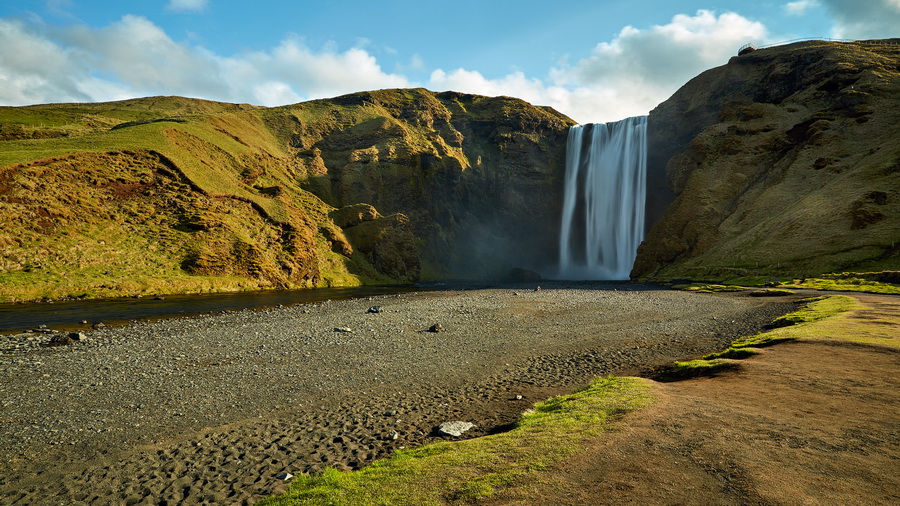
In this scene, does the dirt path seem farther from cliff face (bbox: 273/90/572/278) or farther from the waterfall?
the waterfall

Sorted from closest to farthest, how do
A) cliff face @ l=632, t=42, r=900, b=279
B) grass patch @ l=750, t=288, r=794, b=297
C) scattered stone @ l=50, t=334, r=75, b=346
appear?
scattered stone @ l=50, t=334, r=75, b=346
grass patch @ l=750, t=288, r=794, b=297
cliff face @ l=632, t=42, r=900, b=279

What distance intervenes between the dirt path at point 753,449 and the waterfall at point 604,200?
298ft

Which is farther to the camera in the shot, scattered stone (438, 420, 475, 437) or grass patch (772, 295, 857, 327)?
grass patch (772, 295, 857, 327)

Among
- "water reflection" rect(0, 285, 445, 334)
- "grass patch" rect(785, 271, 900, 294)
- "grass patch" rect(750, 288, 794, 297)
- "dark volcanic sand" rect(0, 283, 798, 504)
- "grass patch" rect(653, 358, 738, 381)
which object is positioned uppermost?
"grass patch" rect(785, 271, 900, 294)

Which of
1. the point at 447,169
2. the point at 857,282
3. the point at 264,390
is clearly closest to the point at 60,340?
the point at 264,390

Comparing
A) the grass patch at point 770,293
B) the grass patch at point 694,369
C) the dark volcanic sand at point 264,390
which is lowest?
the dark volcanic sand at point 264,390

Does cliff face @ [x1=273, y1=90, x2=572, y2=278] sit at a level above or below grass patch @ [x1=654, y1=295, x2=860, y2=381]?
above

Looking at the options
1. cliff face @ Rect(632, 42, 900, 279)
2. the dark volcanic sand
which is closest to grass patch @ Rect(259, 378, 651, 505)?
the dark volcanic sand

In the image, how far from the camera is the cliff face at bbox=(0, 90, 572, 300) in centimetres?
4656

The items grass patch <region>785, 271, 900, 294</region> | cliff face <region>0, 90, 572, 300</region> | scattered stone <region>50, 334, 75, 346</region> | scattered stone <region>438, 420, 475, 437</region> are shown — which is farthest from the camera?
cliff face <region>0, 90, 572, 300</region>

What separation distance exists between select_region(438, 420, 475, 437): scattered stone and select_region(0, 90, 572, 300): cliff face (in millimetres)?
47258

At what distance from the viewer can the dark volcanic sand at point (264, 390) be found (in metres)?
8.73

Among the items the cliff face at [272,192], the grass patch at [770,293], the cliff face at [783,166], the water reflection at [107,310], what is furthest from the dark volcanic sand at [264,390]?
the cliff face at [783,166]

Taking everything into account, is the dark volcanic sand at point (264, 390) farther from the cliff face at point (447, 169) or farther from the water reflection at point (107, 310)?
Answer: the cliff face at point (447, 169)
